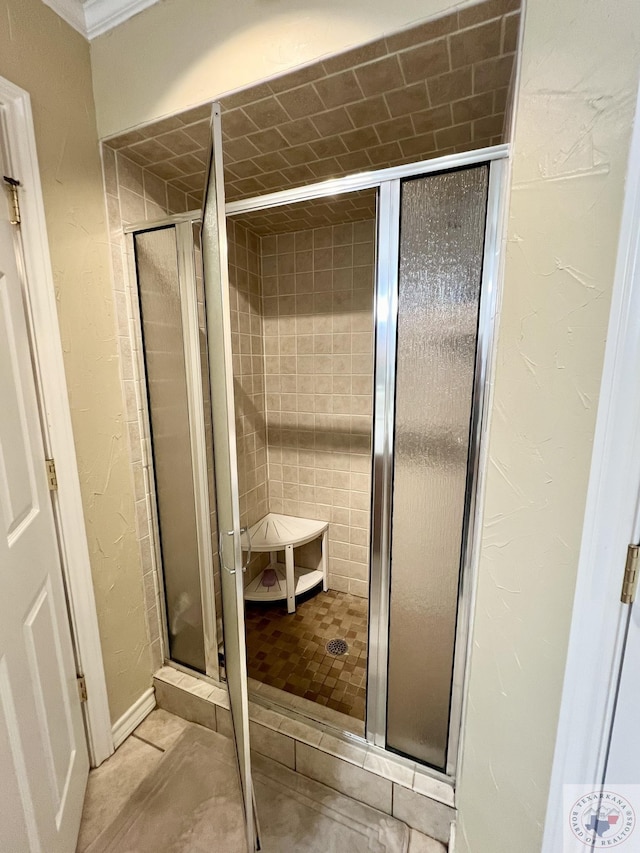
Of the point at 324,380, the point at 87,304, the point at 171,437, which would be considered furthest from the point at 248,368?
the point at 87,304

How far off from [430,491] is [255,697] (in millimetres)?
1117

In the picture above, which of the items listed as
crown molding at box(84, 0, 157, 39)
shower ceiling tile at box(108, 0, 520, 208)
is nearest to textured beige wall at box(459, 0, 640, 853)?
shower ceiling tile at box(108, 0, 520, 208)

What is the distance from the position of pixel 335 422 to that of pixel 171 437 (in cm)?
103

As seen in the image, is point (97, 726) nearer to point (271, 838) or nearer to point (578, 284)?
point (271, 838)

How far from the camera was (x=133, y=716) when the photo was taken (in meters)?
1.41

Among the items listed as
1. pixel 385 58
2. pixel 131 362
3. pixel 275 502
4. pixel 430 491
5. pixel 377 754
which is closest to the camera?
pixel 385 58

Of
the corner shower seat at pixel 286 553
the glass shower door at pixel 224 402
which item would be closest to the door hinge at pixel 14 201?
the glass shower door at pixel 224 402

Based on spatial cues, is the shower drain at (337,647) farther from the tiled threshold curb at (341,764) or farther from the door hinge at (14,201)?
the door hinge at (14,201)

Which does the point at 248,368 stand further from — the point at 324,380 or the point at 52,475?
the point at 52,475

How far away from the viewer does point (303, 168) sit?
4.54 ft

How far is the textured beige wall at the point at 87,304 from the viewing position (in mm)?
986

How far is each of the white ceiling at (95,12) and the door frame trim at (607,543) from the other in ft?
4.38

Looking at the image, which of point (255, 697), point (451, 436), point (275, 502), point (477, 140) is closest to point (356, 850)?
point (255, 697)

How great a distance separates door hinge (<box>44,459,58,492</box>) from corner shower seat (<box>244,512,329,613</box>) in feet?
3.52
